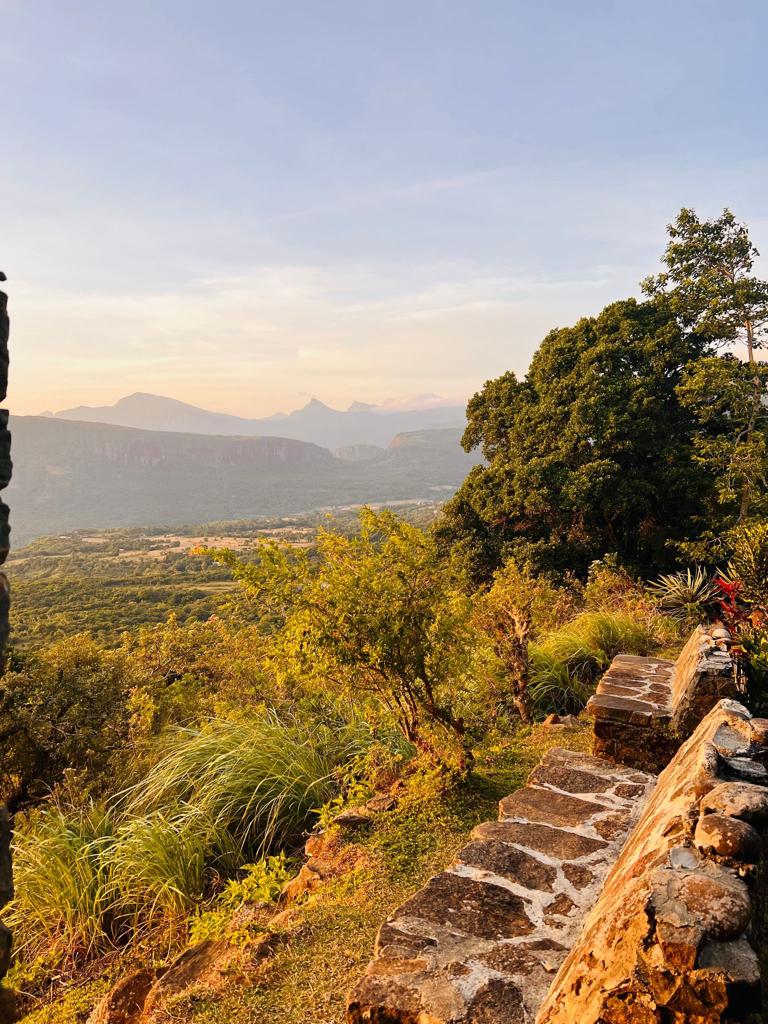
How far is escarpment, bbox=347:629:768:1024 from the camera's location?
3.65ft

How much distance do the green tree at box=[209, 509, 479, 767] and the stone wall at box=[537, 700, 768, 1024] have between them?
2013 millimetres

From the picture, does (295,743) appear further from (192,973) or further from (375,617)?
(192,973)

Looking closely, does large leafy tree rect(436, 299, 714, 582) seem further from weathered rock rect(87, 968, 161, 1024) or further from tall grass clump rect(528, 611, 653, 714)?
weathered rock rect(87, 968, 161, 1024)

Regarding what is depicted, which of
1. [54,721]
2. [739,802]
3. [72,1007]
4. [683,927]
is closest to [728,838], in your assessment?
[739,802]

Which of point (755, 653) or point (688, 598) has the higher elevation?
point (755, 653)

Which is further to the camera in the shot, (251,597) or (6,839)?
(251,597)

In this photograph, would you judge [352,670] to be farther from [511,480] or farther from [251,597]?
[511,480]

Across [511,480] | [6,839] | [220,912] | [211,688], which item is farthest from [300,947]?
[511,480]

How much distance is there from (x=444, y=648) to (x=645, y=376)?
1364 cm

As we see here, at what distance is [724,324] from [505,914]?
16075 millimetres

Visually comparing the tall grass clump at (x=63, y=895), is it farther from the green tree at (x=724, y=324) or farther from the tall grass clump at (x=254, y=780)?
the green tree at (x=724, y=324)

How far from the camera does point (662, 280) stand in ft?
51.5

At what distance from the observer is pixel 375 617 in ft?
11.7

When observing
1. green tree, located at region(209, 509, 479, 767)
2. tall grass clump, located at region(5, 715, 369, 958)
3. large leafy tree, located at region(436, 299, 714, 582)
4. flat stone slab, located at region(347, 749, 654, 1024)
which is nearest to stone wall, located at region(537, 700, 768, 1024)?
flat stone slab, located at region(347, 749, 654, 1024)
